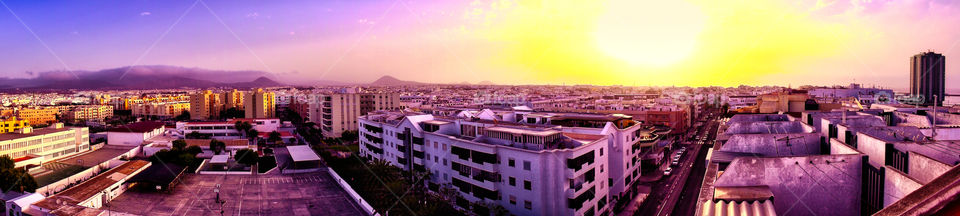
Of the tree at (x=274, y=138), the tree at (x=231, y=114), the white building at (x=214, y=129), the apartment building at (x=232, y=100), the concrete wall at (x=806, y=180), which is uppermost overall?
the apartment building at (x=232, y=100)

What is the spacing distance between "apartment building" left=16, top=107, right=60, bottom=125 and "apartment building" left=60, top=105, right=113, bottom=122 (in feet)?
2.67

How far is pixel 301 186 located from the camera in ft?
52.4

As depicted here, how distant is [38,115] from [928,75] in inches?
2610

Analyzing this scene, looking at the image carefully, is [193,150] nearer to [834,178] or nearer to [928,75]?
[834,178]

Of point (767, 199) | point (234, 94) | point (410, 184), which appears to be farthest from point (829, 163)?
point (234, 94)

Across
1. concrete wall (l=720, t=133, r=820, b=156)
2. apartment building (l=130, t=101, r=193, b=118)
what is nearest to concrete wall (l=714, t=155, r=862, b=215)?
concrete wall (l=720, t=133, r=820, b=156)

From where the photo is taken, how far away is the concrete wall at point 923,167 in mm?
3843

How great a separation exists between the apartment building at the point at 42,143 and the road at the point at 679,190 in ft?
70.3

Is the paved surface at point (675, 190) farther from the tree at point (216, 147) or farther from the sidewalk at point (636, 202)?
the tree at point (216, 147)

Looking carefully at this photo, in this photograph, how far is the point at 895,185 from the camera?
402 cm

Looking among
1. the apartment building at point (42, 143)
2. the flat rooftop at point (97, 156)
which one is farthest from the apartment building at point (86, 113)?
the apartment building at point (42, 143)

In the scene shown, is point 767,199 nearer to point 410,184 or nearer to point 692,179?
point 410,184

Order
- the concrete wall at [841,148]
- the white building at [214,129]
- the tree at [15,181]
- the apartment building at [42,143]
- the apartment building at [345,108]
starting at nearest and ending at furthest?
the concrete wall at [841,148] < the tree at [15,181] < the apartment building at [42,143] < the white building at [214,129] < the apartment building at [345,108]

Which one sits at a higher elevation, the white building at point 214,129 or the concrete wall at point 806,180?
the concrete wall at point 806,180
